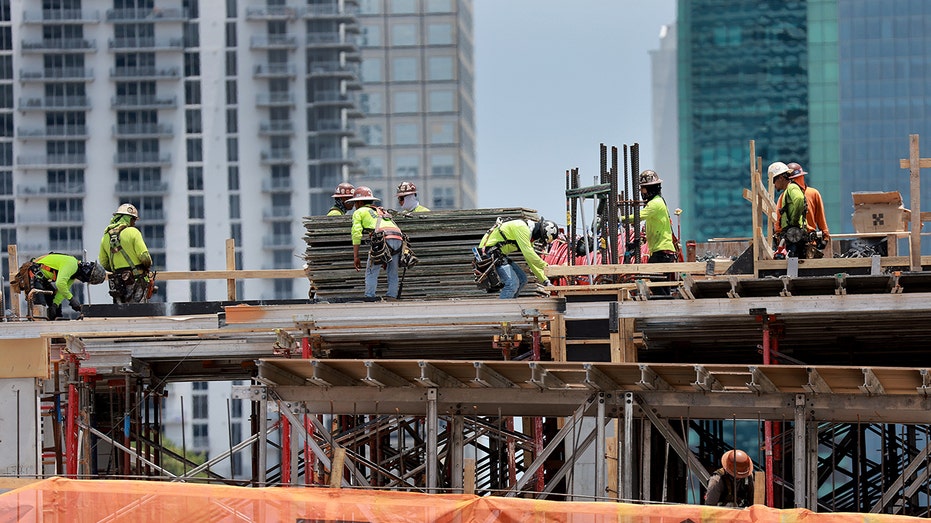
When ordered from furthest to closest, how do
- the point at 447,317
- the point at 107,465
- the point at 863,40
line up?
the point at 863,40 → the point at 107,465 → the point at 447,317

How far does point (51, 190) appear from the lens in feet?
456

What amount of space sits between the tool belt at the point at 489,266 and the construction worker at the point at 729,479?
6.41 metres

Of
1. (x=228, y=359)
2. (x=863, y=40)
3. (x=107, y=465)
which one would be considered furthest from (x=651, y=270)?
(x=863, y=40)

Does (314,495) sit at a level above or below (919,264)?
below

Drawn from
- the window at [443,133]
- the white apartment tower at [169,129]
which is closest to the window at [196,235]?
the white apartment tower at [169,129]

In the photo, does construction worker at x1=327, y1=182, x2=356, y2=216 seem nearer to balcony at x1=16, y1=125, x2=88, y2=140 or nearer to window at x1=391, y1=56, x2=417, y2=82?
balcony at x1=16, y1=125, x2=88, y2=140

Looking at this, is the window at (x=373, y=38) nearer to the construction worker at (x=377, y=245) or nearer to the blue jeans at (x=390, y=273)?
the construction worker at (x=377, y=245)

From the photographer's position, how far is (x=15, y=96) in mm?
139500

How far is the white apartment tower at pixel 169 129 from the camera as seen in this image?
5472 inches

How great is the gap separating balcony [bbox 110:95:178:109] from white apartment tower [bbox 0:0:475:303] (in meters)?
0.10

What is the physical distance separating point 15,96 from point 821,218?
386 ft

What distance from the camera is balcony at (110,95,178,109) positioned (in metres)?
139

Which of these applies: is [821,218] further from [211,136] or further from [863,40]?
[863,40]

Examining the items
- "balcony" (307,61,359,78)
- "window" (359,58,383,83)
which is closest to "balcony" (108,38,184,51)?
"balcony" (307,61,359,78)
